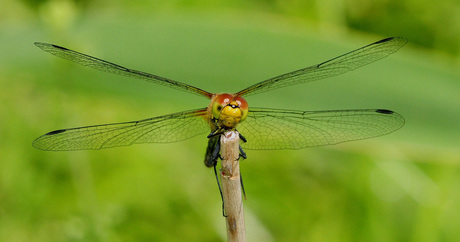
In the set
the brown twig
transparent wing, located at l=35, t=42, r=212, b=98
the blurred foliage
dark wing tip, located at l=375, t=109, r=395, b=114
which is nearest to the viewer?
the brown twig

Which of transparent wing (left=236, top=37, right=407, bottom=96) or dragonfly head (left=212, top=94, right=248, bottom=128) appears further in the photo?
transparent wing (left=236, top=37, right=407, bottom=96)

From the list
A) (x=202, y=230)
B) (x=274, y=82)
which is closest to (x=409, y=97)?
(x=274, y=82)

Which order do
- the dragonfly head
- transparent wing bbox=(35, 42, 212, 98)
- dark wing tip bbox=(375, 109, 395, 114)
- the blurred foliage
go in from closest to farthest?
the dragonfly head, dark wing tip bbox=(375, 109, 395, 114), transparent wing bbox=(35, 42, 212, 98), the blurred foliage

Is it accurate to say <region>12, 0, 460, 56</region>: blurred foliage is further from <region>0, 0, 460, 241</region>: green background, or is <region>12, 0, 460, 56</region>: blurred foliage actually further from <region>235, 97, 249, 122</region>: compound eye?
<region>235, 97, 249, 122</region>: compound eye

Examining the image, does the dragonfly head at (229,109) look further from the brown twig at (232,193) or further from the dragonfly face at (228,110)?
the brown twig at (232,193)

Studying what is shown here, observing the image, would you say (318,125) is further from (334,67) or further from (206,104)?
(206,104)

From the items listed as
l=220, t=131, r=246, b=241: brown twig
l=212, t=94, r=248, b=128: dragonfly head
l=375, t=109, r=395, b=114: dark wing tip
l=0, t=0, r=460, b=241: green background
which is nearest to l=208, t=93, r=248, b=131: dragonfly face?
l=212, t=94, r=248, b=128: dragonfly head

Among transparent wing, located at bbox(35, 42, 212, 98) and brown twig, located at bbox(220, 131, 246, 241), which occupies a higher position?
transparent wing, located at bbox(35, 42, 212, 98)

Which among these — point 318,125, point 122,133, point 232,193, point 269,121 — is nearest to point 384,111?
point 318,125
